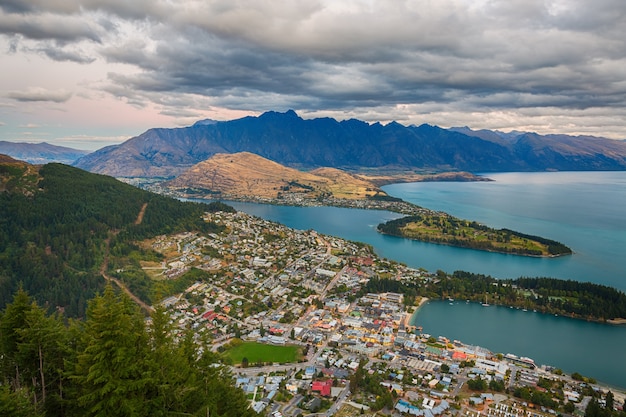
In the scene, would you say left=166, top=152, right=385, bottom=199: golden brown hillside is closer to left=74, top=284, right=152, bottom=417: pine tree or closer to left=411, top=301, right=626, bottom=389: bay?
left=411, top=301, right=626, bottom=389: bay

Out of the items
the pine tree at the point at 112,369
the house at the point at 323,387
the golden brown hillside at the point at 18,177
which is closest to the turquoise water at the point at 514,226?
the house at the point at 323,387

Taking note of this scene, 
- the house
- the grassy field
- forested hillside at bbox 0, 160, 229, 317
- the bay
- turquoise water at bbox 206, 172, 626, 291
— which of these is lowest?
the bay

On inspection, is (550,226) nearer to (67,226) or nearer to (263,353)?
(263,353)

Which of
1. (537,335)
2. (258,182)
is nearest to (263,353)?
(537,335)

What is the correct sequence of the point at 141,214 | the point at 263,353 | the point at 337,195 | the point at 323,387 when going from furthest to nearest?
the point at 337,195, the point at 141,214, the point at 263,353, the point at 323,387

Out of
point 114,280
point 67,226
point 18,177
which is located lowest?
point 114,280

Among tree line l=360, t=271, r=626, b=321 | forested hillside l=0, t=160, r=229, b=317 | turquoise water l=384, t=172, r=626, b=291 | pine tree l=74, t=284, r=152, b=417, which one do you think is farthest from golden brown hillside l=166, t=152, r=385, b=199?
pine tree l=74, t=284, r=152, b=417

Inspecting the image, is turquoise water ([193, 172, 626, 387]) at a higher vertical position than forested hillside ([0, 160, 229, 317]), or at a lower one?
lower

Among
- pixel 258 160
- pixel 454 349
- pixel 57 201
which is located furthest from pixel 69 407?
pixel 258 160
